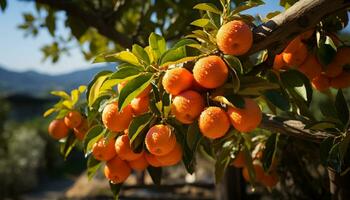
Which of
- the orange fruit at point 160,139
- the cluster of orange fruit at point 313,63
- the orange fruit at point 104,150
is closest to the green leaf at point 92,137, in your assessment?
the orange fruit at point 104,150

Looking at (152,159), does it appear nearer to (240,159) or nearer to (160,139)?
(160,139)

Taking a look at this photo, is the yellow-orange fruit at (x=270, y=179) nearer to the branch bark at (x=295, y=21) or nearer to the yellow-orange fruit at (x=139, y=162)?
the yellow-orange fruit at (x=139, y=162)

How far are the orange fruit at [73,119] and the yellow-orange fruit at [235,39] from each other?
2.09ft

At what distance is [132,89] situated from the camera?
2.72 ft

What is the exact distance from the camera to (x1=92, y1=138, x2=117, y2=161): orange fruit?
3.32ft

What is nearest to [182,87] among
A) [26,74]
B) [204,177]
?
[204,177]

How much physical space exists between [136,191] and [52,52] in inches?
45.3

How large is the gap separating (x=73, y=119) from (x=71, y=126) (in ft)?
0.11

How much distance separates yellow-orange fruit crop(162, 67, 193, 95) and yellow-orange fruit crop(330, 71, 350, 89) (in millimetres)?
491

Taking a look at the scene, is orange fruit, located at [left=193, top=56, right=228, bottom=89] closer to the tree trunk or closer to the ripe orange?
the ripe orange

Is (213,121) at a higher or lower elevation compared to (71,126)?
higher

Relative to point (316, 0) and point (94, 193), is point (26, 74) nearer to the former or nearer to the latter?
point (94, 193)

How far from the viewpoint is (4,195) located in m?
7.54

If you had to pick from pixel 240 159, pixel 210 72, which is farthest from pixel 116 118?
pixel 240 159
